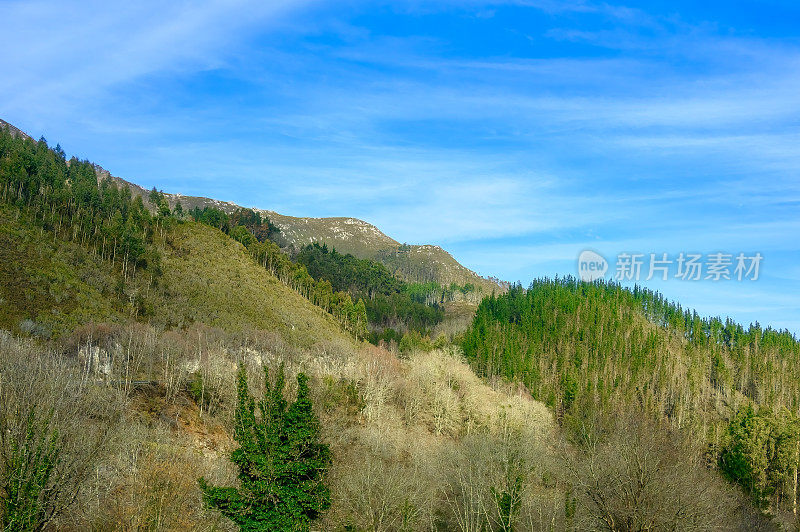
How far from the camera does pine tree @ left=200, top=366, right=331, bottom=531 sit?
41250 mm

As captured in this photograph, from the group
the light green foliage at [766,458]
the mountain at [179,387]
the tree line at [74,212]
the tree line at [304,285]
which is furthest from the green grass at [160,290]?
the light green foliage at [766,458]

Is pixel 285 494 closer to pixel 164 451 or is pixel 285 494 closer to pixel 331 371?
pixel 164 451

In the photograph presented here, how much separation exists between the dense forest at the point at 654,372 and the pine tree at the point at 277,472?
7171cm

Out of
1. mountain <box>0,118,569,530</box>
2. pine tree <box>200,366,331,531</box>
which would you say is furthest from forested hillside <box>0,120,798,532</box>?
mountain <box>0,118,569,530</box>

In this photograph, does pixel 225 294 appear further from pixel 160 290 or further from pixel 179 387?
pixel 179 387

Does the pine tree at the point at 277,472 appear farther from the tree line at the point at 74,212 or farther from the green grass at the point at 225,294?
the tree line at the point at 74,212

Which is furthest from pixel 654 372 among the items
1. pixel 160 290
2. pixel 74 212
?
pixel 74 212

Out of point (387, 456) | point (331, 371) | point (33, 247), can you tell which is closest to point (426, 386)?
point (331, 371)

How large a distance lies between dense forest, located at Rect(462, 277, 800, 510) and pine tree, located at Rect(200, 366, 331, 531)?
7171 centimetres

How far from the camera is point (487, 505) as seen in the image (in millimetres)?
57906

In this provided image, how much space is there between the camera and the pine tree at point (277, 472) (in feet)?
135

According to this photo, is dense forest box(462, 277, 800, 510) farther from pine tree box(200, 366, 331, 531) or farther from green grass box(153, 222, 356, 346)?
pine tree box(200, 366, 331, 531)

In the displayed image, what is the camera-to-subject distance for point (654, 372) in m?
163

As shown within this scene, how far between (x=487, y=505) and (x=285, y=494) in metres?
23.1
